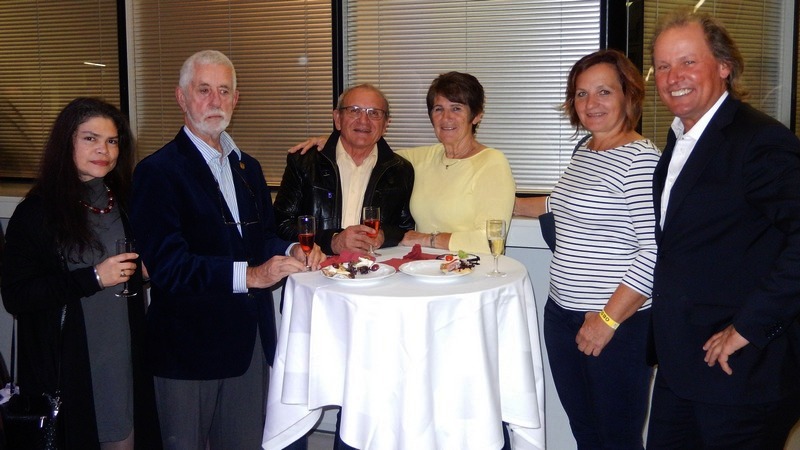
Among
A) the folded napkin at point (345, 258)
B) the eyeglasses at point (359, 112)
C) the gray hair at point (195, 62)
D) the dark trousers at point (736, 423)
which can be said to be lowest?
the dark trousers at point (736, 423)

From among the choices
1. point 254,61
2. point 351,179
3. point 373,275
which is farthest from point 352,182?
point 254,61

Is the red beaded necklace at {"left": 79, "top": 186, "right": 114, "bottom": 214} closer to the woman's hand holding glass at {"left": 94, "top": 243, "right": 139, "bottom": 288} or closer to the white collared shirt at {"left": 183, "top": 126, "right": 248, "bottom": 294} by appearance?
the woman's hand holding glass at {"left": 94, "top": 243, "right": 139, "bottom": 288}

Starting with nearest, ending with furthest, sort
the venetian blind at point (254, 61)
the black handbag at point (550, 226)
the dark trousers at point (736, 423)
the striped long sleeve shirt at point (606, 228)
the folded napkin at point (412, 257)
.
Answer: the dark trousers at point (736, 423) → the striped long sleeve shirt at point (606, 228) → the folded napkin at point (412, 257) → the black handbag at point (550, 226) → the venetian blind at point (254, 61)

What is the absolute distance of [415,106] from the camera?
4.19 m

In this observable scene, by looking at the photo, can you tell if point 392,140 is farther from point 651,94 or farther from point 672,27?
point 672,27

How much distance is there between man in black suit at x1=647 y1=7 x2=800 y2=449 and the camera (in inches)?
69.4

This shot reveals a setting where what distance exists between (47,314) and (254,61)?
2524 mm

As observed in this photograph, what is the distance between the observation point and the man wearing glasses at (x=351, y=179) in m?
3.03

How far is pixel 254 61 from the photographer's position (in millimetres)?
4473

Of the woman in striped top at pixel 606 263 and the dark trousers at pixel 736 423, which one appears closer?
the dark trousers at pixel 736 423

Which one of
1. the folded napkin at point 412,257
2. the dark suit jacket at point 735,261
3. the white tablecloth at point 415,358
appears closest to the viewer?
the dark suit jacket at point 735,261

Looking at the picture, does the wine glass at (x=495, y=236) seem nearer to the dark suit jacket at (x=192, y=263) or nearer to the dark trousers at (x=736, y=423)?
the dark trousers at (x=736, y=423)

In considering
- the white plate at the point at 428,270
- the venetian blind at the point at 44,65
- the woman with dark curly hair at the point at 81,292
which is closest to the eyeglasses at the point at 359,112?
the white plate at the point at 428,270

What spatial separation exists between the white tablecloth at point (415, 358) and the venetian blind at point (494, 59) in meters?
1.81
